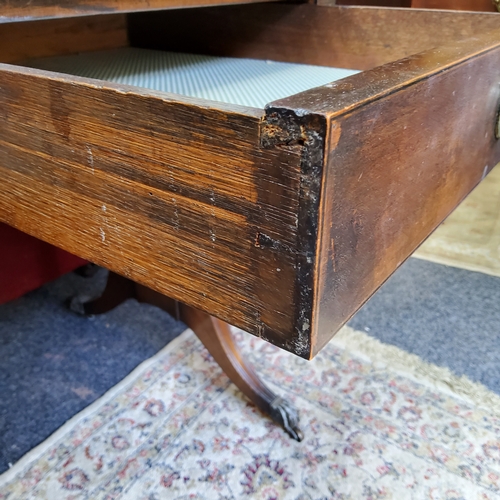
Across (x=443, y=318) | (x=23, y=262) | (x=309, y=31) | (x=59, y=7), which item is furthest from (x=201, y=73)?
(x=443, y=318)

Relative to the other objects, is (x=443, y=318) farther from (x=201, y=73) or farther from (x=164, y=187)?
(x=164, y=187)

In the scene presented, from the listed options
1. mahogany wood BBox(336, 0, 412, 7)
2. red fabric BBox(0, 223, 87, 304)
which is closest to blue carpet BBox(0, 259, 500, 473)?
red fabric BBox(0, 223, 87, 304)

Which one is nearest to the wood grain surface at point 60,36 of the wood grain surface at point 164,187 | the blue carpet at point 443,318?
the wood grain surface at point 164,187

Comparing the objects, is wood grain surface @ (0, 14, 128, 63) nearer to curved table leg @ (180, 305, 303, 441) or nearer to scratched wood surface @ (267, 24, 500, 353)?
curved table leg @ (180, 305, 303, 441)

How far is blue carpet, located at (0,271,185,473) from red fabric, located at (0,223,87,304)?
4.4 inches

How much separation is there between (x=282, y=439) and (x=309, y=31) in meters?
0.69

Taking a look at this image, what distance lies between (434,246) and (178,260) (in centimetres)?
122

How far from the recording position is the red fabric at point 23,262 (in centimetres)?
105

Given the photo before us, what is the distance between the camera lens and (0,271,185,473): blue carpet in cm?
92

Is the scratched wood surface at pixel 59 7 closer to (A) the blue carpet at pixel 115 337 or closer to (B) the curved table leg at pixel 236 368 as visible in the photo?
(B) the curved table leg at pixel 236 368

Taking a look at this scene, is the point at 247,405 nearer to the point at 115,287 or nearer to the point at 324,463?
the point at 324,463

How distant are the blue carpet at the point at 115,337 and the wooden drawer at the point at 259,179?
55 cm

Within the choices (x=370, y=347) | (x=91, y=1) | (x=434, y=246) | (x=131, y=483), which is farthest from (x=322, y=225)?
(x=434, y=246)

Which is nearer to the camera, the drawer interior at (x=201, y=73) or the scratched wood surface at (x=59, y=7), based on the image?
the scratched wood surface at (x=59, y=7)
